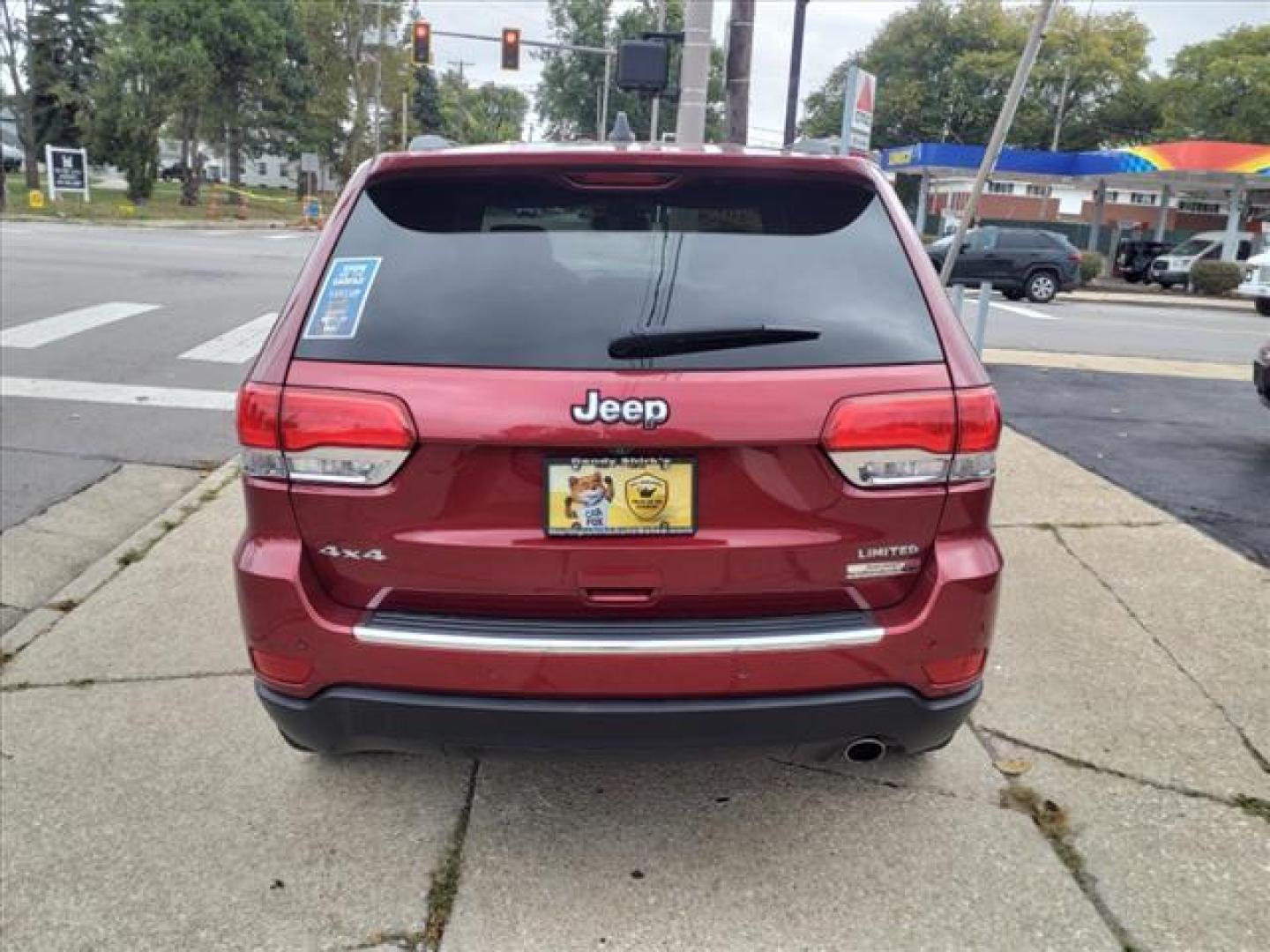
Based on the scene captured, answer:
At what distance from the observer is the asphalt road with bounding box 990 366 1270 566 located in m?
5.89

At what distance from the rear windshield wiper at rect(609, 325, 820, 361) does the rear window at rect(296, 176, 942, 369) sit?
18 mm

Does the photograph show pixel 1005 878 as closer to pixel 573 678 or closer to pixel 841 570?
pixel 841 570

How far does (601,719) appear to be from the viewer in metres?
2.33

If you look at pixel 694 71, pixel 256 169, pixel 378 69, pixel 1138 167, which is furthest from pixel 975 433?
pixel 256 169

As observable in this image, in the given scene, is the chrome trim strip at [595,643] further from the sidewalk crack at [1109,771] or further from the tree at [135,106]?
the tree at [135,106]

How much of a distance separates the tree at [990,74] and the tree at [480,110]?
31.7 m

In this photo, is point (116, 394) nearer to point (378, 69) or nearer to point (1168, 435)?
point (1168, 435)

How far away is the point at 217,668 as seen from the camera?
3881 millimetres

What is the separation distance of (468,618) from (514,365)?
585mm

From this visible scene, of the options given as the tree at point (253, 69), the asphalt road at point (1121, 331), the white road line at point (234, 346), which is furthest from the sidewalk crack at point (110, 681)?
the tree at point (253, 69)

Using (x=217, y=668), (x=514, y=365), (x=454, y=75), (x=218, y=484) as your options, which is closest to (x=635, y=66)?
(x=218, y=484)

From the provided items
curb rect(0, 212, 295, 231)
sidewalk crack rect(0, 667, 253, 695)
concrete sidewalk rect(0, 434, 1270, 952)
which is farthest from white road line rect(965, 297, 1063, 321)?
curb rect(0, 212, 295, 231)

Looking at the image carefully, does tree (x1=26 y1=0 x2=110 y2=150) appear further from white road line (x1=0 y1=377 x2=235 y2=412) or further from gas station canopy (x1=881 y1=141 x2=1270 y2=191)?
white road line (x1=0 y1=377 x2=235 y2=412)

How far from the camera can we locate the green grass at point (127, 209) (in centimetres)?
3136
